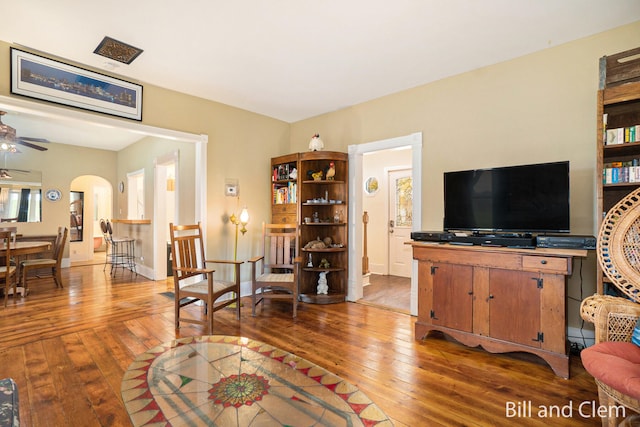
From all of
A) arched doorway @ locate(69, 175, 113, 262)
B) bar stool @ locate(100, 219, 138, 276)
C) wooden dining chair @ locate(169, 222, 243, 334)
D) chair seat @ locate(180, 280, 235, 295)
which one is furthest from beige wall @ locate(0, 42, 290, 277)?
arched doorway @ locate(69, 175, 113, 262)

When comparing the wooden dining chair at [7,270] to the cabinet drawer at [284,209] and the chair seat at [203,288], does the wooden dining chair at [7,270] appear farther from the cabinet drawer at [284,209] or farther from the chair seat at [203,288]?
the cabinet drawer at [284,209]

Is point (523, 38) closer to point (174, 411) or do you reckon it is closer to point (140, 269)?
point (174, 411)

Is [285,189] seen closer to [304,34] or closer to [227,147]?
[227,147]

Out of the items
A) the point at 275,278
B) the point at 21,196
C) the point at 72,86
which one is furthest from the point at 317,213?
the point at 21,196

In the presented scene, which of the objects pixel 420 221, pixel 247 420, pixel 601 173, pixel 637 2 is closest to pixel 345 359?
pixel 247 420

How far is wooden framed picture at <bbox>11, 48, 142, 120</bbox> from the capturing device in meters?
2.77

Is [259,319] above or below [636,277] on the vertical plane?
below

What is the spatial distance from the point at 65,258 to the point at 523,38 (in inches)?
350

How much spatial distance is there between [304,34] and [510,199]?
7.45 ft

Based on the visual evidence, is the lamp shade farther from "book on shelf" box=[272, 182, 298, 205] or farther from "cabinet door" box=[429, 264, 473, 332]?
"cabinet door" box=[429, 264, 473, 332]

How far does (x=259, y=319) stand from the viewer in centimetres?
342

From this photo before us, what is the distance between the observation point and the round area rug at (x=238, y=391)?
1.69 m

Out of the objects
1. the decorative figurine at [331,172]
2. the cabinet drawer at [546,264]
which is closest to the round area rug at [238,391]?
the cabinet drawer at [546,264]

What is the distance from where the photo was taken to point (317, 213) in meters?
4.50
